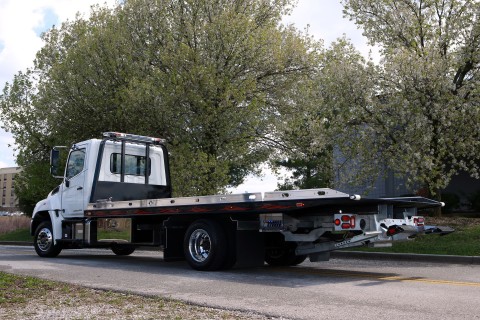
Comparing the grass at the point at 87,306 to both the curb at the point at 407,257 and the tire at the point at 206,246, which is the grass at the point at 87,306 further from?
the curb at the point at 407,257

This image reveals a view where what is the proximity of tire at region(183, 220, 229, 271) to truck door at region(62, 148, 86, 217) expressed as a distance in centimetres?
381

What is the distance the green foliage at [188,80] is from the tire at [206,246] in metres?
9.52

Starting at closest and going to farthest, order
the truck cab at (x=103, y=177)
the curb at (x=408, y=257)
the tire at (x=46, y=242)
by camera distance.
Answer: the curb at (x=408, y=257) < the truck cab at (x=103, y=177) < the tire at (x=46, y=242)

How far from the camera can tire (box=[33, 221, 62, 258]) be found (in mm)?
15109

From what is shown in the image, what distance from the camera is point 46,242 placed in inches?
602

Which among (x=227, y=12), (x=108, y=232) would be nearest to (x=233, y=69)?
(x=227, y=12)

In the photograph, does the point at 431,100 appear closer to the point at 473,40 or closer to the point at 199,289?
the point at 473,40

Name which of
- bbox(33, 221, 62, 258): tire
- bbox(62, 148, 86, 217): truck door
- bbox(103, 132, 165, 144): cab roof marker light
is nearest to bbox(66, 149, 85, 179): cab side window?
bbox(62, 148, 86, 217): truck door

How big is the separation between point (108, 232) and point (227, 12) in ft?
35.3

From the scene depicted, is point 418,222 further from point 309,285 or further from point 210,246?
point 210,246

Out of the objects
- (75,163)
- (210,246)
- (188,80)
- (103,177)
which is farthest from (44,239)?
(188,80)

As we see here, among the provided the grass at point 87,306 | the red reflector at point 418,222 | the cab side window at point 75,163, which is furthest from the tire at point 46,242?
the red reflector at point 418,222

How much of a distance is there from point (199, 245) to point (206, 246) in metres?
0.18

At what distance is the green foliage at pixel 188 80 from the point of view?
21125mm
